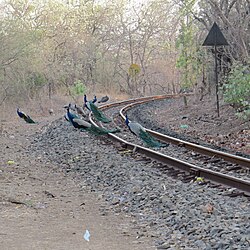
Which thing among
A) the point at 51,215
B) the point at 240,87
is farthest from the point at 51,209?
the point at 240,87

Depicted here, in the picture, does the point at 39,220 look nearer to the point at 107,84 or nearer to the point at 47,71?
the point at 47,71

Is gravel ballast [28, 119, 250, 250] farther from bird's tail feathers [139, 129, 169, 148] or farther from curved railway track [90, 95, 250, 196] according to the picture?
bird's tail feathers [139, 129, 169, 148]

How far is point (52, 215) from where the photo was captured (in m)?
7.42

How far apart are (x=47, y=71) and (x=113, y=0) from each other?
14300mm

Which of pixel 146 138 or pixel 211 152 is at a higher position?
pixel 146 138

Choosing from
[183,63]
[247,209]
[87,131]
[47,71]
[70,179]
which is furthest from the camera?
[47,71]

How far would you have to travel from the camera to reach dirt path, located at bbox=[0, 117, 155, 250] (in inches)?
240

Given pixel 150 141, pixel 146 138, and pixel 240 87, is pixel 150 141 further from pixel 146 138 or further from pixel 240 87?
pixel 240 87

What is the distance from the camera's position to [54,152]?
1370 cm

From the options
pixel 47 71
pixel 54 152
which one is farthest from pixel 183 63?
pixel 54 152

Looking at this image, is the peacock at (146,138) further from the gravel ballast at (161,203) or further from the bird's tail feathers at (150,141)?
the gravel ballast at (161,203)

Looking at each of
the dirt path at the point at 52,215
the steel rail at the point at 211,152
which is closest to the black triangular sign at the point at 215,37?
the steel rail at the point at 211,152

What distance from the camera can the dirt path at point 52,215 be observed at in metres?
6.09

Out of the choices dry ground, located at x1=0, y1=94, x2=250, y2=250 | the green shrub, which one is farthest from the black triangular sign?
dry ground, located at x1=0, y1=94, x2=250, y2=250
